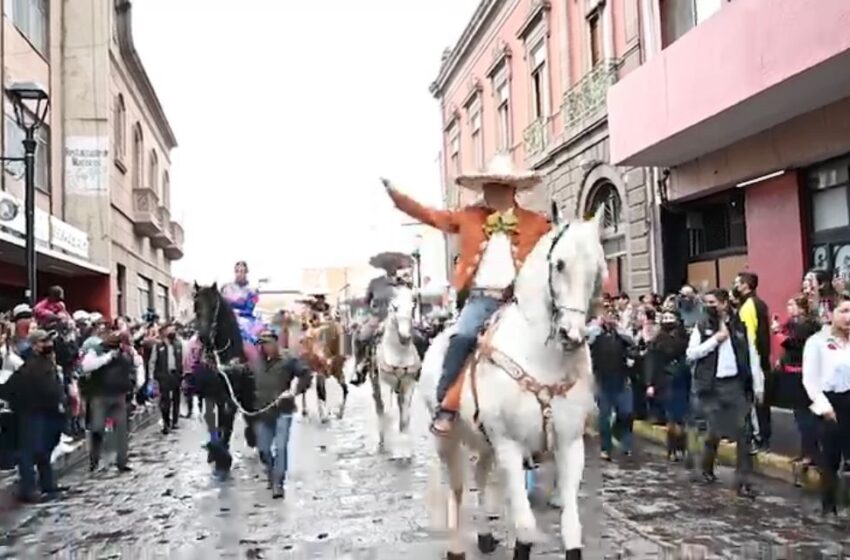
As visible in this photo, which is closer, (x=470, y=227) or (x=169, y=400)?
(x=470, y=227)

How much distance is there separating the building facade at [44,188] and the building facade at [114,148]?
349 mm

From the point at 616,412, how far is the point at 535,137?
16.0 meters

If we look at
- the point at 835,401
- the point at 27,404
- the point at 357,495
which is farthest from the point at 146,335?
the point at 835,401

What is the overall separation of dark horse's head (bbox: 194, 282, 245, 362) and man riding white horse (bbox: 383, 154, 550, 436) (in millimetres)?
4447

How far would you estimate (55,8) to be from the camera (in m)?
28.4

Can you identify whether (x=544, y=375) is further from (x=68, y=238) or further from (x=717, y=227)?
(x=68, y=238)

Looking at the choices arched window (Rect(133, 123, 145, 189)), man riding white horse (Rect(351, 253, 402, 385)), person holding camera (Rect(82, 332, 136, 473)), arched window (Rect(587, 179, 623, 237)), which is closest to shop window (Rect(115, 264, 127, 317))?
arched window (Rect(133, 123, 145, 189))

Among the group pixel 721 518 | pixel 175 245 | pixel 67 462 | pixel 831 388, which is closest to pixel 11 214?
pixel 67 462

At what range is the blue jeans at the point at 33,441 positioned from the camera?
33.5ft

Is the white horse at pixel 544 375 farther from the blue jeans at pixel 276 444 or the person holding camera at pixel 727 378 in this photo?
the blue jeans at pixel 276 444

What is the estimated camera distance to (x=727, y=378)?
9.66 meters

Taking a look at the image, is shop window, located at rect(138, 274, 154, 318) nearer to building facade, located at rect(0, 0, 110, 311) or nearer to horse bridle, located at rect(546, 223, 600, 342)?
building facade, located at rect(0, 0, 110, 311)

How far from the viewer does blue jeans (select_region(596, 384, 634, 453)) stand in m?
12.0

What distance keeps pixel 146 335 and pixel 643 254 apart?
9.45 meters
